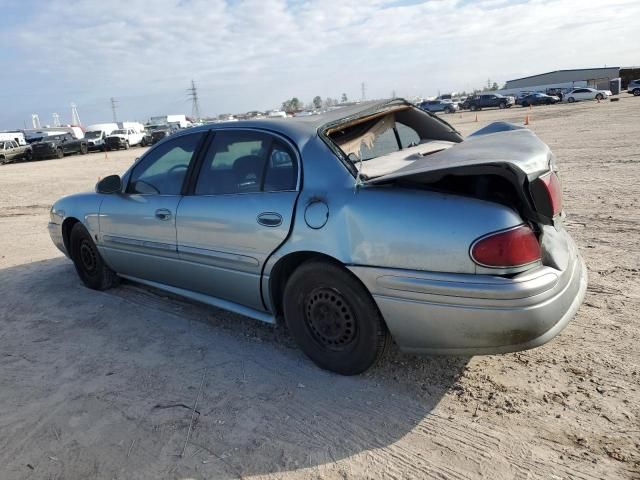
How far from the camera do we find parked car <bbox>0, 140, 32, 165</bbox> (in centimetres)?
2916

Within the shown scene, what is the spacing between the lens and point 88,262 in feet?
16.5

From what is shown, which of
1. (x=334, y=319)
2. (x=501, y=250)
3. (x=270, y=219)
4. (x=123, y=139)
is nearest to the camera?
(x=501, y=250)

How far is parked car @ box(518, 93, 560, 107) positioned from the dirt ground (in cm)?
4866

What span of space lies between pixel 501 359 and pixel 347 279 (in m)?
1.20

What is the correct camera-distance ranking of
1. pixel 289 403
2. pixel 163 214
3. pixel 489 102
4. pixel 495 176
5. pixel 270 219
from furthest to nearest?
pixel 489 102 → pixel 163 214 → pixel 270 219 → pixel 289 403 → pixel 495 176

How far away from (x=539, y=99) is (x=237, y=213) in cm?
5126

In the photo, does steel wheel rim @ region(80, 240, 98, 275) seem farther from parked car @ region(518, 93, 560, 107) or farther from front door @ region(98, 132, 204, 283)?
parked car @ region(518, 93, 560, 107)

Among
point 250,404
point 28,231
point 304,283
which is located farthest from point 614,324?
point 28,231

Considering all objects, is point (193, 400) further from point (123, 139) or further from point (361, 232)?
point (123, 139)

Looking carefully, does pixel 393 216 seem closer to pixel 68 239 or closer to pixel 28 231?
pixel 68 239

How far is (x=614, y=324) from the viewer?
11.3ft

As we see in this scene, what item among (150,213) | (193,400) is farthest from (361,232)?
(150,213)

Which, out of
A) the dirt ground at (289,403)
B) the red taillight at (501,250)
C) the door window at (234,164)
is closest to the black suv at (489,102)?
the dirt ground at (289,403)

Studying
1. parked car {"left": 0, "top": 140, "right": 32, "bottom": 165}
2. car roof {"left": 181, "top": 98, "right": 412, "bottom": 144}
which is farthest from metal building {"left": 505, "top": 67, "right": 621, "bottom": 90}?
car roof {"left": 181, "top": 98, "right": 412, "bottom": 144}
